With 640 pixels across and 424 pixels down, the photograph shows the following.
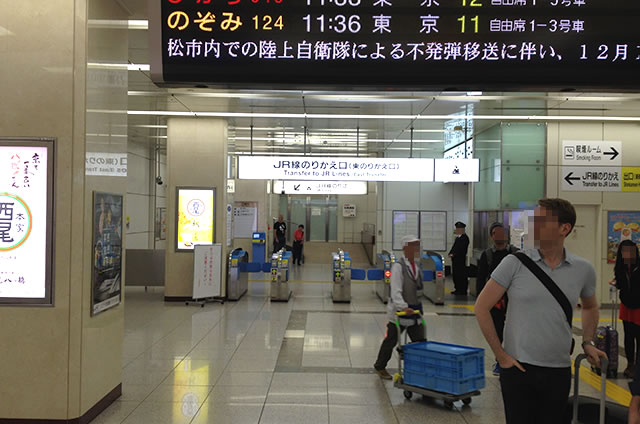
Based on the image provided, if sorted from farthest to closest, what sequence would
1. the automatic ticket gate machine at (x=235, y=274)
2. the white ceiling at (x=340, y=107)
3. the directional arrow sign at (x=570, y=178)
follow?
the directional arrow sign at (x=570, y=178), the automatic ticket gate machine at (x=235, y=274), the white ceiling at (x=340, y=107)

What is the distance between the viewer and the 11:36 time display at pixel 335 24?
362 cm

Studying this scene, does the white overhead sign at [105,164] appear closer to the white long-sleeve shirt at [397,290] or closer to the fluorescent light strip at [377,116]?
the white long-sleeve shirt at [397,290]

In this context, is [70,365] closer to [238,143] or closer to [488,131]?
[488,131]

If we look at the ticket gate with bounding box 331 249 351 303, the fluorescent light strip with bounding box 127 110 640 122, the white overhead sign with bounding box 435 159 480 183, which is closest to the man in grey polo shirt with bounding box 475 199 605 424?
the white overhead sign with bounding box 435 159 480 183

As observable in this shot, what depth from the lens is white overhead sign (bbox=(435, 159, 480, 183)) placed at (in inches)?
439

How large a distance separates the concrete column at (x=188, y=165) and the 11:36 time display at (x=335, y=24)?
8.85 meters

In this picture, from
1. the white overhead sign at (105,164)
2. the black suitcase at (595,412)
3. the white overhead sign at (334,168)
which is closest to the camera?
the black suitcase at (595,412)

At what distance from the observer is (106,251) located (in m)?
5.20

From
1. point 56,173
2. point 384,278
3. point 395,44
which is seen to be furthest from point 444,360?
point 384,278

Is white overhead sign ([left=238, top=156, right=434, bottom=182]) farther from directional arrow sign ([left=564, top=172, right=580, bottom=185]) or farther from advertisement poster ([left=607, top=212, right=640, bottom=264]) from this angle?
advertisement poster ([left=607, top=212, right=640, bottom=264])

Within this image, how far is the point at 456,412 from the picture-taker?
17.7 ft

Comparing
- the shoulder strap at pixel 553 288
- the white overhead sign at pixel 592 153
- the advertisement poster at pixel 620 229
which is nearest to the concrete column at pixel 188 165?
the white overhead sign at pixel 592 153

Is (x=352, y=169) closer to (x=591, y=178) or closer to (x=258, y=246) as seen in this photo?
(x=591, y=178)

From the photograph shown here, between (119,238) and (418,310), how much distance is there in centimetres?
321
